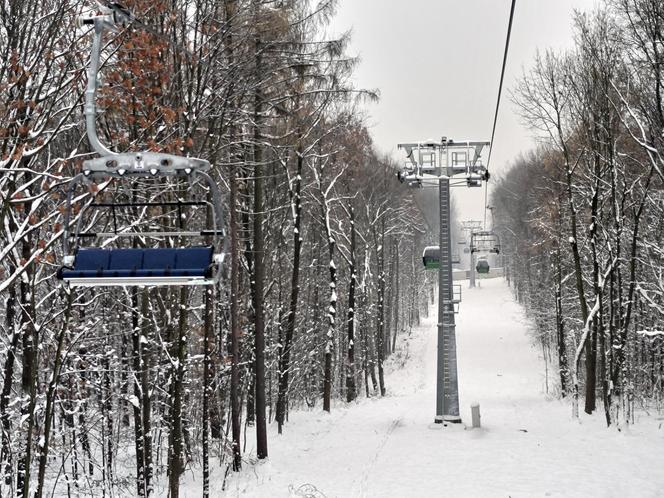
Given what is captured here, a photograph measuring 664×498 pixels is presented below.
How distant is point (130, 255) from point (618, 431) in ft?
44.7

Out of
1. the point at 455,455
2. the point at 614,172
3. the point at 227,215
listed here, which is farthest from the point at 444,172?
the point at 455,455

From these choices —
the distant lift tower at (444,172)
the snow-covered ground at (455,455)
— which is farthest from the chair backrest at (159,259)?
the distant lift tower at (444,172)

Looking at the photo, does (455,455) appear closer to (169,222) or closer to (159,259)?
(169,222)

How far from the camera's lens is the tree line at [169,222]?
22.5 feet

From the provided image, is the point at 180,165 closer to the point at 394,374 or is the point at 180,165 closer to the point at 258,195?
the point at 258,195

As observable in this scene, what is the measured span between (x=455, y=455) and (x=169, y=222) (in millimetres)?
8088

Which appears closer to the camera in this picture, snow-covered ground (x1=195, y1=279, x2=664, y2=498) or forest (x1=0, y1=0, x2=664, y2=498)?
forest (x1=0, y1=0, x2=664, y2=498)

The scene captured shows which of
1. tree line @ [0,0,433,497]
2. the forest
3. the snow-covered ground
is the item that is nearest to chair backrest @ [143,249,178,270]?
the forest

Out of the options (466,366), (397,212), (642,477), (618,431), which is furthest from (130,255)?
(466,366)

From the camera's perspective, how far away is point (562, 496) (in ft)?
33.5

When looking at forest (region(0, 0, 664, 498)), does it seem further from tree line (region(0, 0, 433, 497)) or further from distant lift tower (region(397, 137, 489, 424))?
distant lift tower (region(397, 137, 489, 424))

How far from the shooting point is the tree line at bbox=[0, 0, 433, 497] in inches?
270

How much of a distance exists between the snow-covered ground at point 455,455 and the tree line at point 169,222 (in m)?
1.13

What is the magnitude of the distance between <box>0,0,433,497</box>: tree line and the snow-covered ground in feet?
3.71
